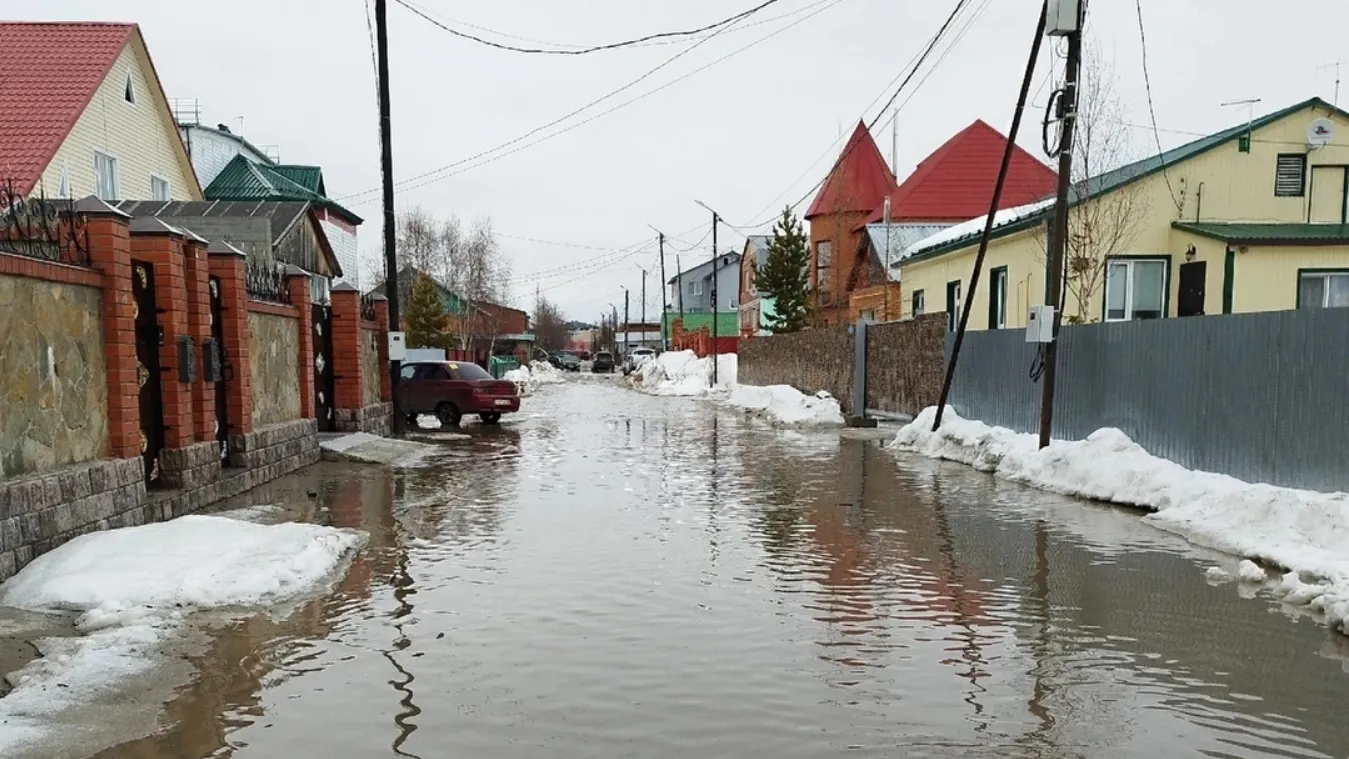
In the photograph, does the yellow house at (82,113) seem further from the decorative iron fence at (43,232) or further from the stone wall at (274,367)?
the decorative iron fence at (43,232)

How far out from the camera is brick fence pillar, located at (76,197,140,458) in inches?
319

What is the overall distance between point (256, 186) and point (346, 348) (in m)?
22.8

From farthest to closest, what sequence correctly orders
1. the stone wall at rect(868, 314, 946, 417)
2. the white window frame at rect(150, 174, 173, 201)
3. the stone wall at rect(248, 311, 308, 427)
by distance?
1. the white window frame at rect(150, 174, 173, 201)
2. the stone wall at rect(868, 314, 946, 417)
3. the stone wall at rect(248, 311, 308, 427)

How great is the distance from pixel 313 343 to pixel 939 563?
1120 centimetres

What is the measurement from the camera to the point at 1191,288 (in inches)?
733

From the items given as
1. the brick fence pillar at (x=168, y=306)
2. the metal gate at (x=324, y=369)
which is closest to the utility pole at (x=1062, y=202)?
the brick fence pillar at (x=168, y=306)

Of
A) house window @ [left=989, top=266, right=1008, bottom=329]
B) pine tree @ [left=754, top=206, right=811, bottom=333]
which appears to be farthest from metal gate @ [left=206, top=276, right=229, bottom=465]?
pine tree @ [left=754, top=206, right=811, bottom=333]

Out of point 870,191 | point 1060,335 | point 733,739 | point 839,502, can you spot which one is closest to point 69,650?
point 733,739

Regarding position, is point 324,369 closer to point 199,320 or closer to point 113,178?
point 199,320

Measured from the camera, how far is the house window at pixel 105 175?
71.1 feet

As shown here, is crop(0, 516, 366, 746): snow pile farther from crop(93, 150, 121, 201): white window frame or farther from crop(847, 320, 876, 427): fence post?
crop(93, 150, 121, 201): white window frame

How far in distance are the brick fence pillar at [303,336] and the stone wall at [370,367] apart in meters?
2.42

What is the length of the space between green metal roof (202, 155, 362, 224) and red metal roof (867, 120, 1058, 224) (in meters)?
24.0

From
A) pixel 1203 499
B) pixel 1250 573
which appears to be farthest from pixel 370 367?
pixel 1250 573
